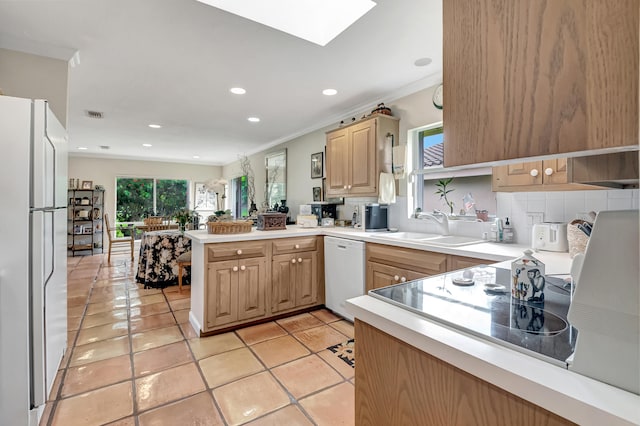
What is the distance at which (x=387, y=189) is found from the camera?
9.98 ft

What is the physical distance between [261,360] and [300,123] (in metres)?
3.22

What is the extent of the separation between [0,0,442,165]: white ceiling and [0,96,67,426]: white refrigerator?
3.04 ft

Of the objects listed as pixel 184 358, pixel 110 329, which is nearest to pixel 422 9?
pixel 184 358

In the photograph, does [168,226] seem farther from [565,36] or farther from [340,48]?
[565,36]

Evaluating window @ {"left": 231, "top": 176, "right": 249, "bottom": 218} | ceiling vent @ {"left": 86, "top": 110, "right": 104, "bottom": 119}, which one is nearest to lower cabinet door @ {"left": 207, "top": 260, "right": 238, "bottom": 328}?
ceiling vent @ {"left": 86, "top": 110, "right": 104, "bottom": 119}

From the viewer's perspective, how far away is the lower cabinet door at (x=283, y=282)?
292cm

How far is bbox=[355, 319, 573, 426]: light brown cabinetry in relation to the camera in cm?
58

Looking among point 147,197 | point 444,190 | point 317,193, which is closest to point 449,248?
point 444,190

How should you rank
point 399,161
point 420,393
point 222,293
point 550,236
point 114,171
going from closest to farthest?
point 420,393 < point 550,236 < point 222,293 < point 399,161 < point 114,171

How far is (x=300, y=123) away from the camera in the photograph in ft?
14.4

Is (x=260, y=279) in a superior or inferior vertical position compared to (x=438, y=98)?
inferior

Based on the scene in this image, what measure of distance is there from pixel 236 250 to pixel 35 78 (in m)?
2.02

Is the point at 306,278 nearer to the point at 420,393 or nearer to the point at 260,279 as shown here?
the point at 260,279

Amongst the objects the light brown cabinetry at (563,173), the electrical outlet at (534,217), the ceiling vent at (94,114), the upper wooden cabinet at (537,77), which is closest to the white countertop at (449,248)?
the electrical outlet at (534,217)
